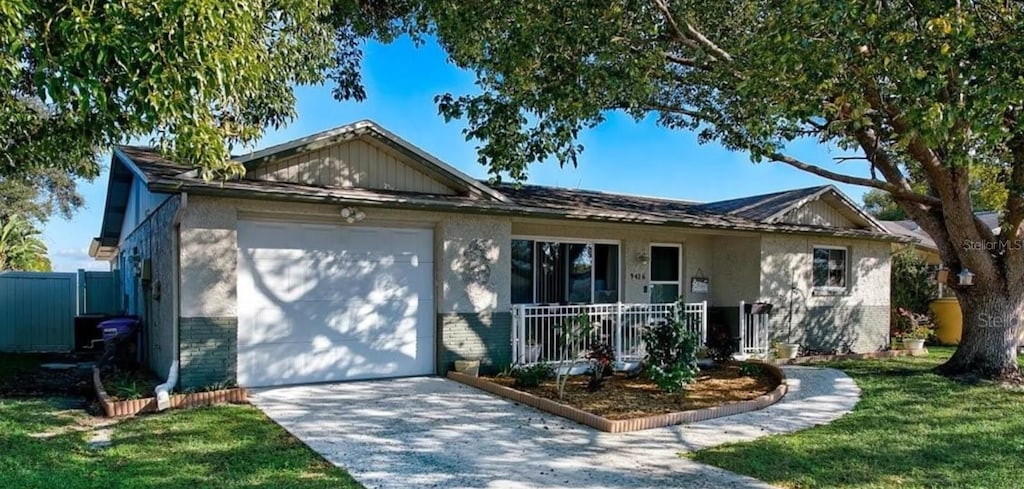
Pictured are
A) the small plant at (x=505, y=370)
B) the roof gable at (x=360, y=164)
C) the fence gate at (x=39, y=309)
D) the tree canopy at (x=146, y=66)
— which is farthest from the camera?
the fence gate at (x=39, y=309)

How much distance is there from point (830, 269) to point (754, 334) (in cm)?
331

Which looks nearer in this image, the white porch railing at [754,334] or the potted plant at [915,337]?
the white porch railing at [754,334]

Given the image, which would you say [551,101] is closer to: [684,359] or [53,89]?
[684,359]

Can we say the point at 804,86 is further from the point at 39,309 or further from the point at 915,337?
the point at 39,309

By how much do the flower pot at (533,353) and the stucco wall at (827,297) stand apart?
5.22 metres

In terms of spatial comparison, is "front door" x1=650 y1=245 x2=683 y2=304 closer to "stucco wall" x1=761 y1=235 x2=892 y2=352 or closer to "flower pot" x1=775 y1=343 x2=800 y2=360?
"stucco wall" x1=761 y1=235 x2=892 y2=352

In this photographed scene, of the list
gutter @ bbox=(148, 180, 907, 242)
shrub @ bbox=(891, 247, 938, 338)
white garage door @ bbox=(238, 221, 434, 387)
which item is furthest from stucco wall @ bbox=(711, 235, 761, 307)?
white garage door @ bbox=(238, 221, 434, 387)

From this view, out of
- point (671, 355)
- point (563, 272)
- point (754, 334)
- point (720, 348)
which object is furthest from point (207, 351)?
point (754, 334)

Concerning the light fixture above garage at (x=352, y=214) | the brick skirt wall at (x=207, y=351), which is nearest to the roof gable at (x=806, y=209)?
the light fixture above garage at (x=352, y=214)

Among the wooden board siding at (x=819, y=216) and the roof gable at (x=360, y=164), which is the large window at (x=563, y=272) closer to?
the roof gable at (x=360, y=164)

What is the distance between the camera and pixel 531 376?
29.0ft

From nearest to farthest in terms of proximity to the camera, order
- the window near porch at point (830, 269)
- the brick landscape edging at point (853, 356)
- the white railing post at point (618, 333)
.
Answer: the white railing post at point (618, 333), the brick landscape edging at point (853, 356), the window near porch at point (830, 269)

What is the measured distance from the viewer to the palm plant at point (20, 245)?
2497 cm

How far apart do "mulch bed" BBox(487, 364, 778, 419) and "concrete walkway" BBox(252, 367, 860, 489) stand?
0.53m
